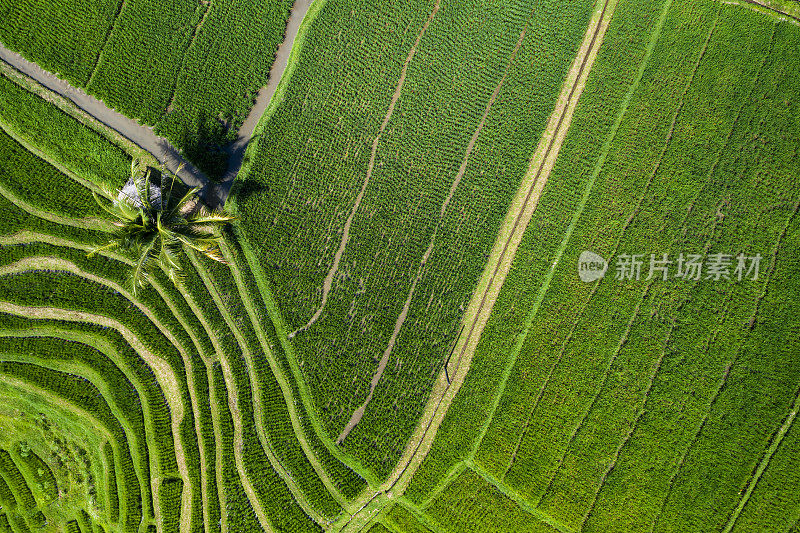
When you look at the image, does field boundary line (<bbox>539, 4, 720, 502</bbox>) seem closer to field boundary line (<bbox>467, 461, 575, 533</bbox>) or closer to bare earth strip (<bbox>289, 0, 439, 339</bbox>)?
field boundary line (<bbox>467, 461, 575, 533</bbox>)

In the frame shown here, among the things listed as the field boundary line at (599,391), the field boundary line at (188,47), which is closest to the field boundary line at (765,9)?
the field boundary line at (599,391)

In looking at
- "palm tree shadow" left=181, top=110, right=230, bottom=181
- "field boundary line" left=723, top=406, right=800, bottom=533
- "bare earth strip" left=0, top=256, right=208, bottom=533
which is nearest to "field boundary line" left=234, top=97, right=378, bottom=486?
"palm tree shadow" left=181, top=110, right=230, bottom=181

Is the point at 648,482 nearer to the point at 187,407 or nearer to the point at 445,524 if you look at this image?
the point at 445,524

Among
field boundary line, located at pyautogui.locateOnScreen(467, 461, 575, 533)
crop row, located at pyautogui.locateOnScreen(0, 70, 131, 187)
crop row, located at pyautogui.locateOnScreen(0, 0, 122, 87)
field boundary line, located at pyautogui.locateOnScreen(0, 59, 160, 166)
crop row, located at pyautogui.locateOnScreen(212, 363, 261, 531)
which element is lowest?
crop row, located at pyautogui.locateOnScreen(212, 363, 261, 531)

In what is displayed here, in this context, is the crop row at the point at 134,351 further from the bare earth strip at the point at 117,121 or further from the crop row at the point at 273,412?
the bare earth strip at the point at 117,121

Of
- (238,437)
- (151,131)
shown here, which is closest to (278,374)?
(238,437)

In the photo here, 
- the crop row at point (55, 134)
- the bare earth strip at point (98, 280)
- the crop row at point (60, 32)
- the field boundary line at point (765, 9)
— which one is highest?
the field boundary line at point (765, 9)
